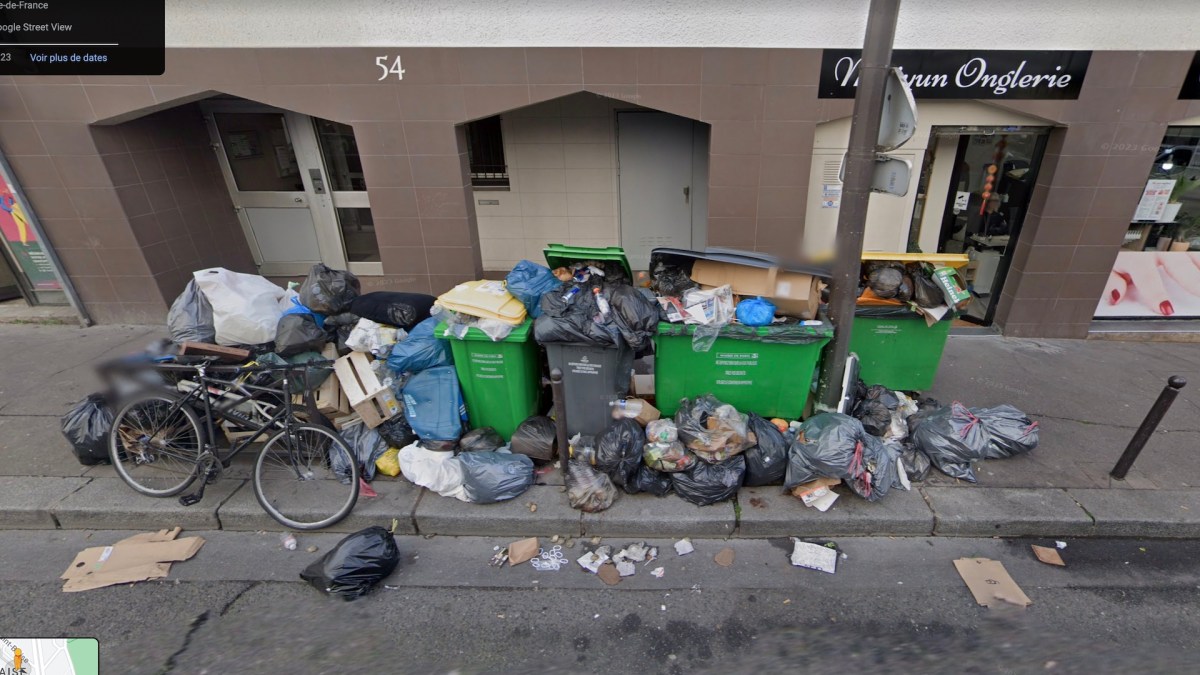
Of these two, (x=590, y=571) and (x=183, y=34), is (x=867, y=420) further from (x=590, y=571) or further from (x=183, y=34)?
(x=183, y=34)

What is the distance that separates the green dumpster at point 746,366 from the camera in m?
3.51

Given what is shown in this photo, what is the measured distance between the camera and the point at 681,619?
2.76 meters

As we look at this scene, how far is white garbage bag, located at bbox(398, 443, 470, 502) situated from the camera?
3473 millimetres

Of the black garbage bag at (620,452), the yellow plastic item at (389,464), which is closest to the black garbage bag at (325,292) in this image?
the yellow plastic item at (389,464)

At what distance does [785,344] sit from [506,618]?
2368 millimetres

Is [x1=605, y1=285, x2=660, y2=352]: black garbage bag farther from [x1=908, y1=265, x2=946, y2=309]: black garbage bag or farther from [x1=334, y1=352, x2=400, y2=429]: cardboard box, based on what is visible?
[x1=908, y1=265, x2=946, y2=309]: black garbage bag

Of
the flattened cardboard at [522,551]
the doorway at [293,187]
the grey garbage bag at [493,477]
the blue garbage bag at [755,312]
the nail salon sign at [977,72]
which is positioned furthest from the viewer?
the doorway at [293,187]

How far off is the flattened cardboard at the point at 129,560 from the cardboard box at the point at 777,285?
12.5 feet

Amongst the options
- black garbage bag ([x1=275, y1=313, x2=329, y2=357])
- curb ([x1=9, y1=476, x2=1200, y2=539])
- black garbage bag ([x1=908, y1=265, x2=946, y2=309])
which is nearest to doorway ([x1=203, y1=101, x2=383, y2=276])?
black garbage bag ([x1=275, y1=313, x2=329, y2=357])

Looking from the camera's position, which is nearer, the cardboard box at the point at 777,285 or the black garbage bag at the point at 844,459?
the black garbage bag at the point at 844,459

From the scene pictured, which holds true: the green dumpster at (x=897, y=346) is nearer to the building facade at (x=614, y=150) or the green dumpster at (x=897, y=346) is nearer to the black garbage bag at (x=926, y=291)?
the black garbage bag at (x=926, y=291)

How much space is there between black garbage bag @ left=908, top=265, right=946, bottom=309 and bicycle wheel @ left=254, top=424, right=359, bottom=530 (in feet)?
13.5

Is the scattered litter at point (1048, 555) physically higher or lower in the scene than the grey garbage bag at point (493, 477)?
lower

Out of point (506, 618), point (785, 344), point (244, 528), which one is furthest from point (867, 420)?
point (244, 528)
